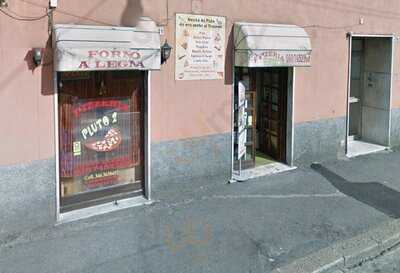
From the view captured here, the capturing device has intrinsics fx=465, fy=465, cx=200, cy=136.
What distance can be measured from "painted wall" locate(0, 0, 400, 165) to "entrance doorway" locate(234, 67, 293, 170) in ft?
0.97

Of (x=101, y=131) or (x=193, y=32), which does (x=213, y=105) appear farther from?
(x=101, y=131)

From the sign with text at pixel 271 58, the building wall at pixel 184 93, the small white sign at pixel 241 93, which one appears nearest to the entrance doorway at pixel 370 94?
the building wall at pixel 184 93

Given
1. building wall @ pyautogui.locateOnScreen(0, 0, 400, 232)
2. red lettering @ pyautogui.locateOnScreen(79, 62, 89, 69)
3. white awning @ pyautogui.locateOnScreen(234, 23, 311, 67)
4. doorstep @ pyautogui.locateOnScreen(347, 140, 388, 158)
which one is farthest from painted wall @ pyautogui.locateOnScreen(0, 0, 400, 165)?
doorstep @ pyautogui.locateOnScreen(347, 140, 388, 158)

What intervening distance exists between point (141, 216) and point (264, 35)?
3.47 m

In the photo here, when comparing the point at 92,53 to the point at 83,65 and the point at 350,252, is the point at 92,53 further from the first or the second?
the point at 350,252

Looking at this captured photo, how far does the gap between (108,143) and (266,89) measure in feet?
12.9

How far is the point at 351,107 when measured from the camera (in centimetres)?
1137

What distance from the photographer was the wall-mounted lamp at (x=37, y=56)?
17.8 feet

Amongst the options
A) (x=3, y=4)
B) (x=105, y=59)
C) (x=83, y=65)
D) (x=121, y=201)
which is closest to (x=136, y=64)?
(x=105, y=59)

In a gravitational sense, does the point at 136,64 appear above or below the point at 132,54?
below

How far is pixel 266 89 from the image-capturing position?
934 cm

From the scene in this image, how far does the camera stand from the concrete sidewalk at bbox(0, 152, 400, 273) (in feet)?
16.6

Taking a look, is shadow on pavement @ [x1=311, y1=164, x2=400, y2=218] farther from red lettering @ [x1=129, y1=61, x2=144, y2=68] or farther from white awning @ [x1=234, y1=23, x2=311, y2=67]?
red lettering @ [x1=129, y1=61, x2=144, y2=68]

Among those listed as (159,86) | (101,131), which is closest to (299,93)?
(159,86)
